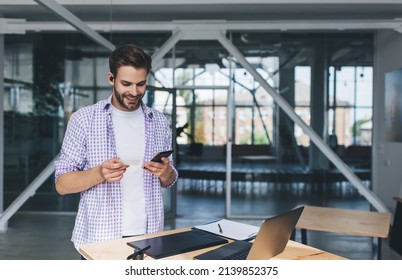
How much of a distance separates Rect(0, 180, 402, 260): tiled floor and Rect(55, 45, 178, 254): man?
3.06 meters

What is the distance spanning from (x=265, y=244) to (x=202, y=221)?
5233mm

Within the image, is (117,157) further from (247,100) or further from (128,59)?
(247,100)

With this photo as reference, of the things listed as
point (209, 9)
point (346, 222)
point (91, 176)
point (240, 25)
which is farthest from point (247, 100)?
point (91, 176)

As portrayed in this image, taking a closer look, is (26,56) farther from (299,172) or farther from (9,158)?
(299,172)

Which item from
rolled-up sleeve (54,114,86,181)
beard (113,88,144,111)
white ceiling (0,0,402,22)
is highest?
white ceiling (0,0,402,22)

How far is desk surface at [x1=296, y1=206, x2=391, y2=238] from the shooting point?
3.04 meters

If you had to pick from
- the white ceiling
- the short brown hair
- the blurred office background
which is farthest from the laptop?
the blurred office background

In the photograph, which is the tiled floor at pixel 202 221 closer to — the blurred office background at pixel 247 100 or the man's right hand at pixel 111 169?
the blurred office background at pixel 247 100

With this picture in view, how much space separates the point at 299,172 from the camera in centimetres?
768

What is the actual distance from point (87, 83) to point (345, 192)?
519 cm

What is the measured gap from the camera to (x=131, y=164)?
1851 millimetres

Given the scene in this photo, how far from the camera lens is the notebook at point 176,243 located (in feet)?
5.11

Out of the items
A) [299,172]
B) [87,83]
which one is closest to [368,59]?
[299,172]

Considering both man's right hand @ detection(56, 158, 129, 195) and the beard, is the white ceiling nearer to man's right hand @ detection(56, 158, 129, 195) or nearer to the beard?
the beard
